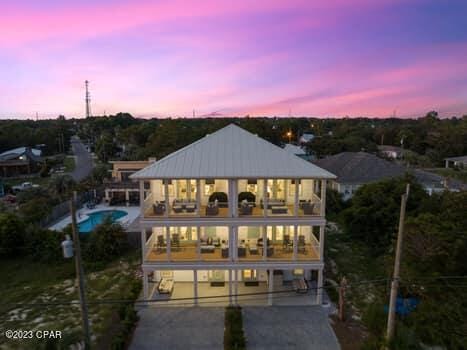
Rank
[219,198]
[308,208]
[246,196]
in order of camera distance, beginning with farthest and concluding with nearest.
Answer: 1. [246,196]
2. [219,198]
3. [308,208]

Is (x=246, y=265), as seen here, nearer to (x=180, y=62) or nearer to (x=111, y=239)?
(x=111, y=239)

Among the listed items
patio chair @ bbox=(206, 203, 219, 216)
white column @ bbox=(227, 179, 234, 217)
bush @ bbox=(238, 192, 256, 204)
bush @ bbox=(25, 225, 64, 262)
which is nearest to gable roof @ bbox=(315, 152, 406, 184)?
bush @ bbox=(238, 192, 256, 204)

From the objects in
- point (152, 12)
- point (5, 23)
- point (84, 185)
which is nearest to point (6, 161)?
point (84, 185)

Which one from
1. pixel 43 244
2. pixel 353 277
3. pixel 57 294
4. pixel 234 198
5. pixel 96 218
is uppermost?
pixel 234 198

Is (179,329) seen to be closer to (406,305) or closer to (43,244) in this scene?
(406,305)

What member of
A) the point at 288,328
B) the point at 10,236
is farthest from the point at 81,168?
the point at 288,328

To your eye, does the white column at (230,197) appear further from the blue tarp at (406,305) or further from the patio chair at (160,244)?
the blue tarp at (406,305)
